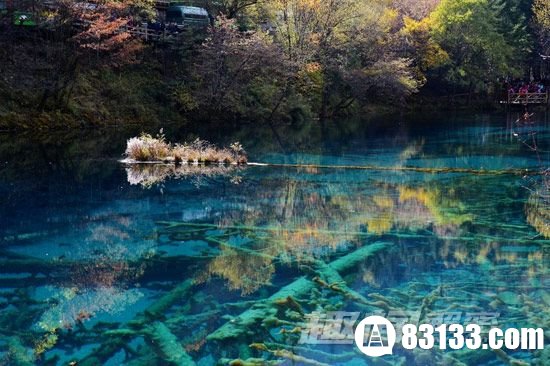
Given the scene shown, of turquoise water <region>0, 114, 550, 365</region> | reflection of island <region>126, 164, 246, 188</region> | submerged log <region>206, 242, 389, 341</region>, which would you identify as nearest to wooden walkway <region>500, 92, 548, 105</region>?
turquoise water <region>0, 114, 550, 365</region>

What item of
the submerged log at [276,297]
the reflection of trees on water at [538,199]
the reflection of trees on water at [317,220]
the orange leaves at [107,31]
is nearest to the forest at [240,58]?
the orange leaves at [107,31]

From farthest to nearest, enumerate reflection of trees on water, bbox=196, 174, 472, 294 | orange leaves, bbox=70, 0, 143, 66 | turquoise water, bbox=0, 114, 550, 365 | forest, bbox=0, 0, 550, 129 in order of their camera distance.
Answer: forest, bbox=0, 0, 550, 129 < orange leaves, bbox=70, 0, 143, 66 < reflection of trees on water, bbox=196, 174, 472, 294 < turquoise water, bbox=0, 114, 550, 365

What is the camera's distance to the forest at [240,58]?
2780 centimetres

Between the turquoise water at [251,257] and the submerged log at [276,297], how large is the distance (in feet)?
0.09

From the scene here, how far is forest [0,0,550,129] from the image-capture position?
2780 centimetres

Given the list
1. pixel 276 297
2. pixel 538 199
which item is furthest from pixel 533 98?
pixel 276 297

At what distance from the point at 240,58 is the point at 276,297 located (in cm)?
2660

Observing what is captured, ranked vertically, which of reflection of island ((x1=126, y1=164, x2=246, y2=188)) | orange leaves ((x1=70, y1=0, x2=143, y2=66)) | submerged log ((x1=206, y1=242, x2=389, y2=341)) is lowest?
submerged log ((x1=206, y1=242, x2=389, y2=341))

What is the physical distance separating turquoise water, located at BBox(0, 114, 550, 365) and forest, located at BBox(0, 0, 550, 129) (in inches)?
447

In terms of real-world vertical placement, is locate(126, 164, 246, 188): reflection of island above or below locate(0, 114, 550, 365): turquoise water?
above

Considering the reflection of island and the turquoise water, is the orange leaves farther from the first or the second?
the reflection of island

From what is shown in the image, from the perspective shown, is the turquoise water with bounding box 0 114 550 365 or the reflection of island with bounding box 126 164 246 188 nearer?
the turquoise water with bounding box 0 114 550 365

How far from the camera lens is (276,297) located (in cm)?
720

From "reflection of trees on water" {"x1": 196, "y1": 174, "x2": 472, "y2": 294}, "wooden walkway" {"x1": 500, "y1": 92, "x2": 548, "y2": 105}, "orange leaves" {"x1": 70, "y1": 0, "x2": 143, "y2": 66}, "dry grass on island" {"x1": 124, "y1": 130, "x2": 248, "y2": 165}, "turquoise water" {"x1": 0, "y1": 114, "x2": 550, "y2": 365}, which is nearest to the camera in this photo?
"turquoise water" {"x1": 0, "y1": 114, "x2": 550, "y2": 365}
